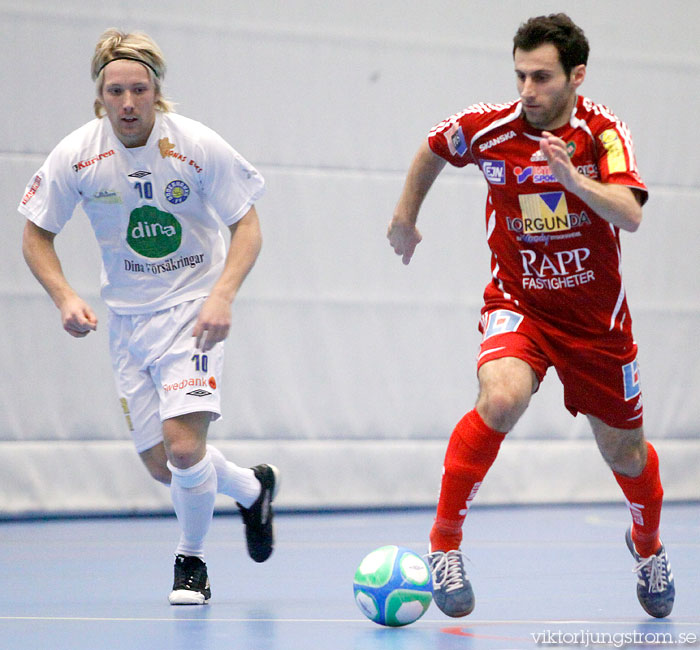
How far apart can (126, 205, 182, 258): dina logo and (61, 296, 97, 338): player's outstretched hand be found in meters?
0.42

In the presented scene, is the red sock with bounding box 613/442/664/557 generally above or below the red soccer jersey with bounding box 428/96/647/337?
below

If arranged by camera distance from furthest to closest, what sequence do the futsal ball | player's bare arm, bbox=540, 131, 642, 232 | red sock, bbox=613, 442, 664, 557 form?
1. red sock, bbox=613, 442, 664, 557
2. the futsal ball
3. player's bare arm, bbox=540, 131, 642, 232

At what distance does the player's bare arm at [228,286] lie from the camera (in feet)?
12.7

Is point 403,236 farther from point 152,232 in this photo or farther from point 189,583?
point 189,583

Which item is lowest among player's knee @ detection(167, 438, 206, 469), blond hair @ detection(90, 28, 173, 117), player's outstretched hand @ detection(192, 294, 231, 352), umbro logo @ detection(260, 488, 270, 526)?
umbro logo @ detection(260, 488, 270, 526)

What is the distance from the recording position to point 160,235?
13.9 ft

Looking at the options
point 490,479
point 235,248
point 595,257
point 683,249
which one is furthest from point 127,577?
point 683,249

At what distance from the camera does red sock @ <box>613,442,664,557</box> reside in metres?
3.90

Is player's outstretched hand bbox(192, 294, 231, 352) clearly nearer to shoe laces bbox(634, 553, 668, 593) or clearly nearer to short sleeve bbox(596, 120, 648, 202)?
short sleeve bbox(596, 120, 648, 202)

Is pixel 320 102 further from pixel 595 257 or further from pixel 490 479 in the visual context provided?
pixel 595 257

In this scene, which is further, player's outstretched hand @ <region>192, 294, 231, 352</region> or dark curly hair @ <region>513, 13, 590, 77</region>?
player's outstretched hand @ <region>192, 294, 231, 352</region>

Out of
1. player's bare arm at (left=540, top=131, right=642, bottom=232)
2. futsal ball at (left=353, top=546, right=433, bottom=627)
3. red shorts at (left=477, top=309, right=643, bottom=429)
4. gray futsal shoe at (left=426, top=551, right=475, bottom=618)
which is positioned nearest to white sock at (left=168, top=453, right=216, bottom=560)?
futsal ball at (left=353, top=546, right=433, bottom=627)

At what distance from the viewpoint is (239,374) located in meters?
7.85

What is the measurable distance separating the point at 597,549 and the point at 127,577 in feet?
7.86
